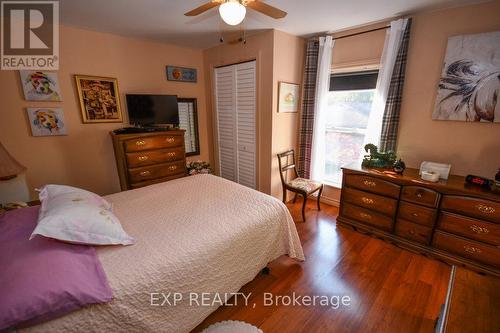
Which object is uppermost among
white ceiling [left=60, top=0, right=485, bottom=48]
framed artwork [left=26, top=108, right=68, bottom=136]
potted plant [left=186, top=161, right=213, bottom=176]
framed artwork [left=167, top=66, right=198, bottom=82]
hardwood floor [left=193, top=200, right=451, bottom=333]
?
white ceiling [left=60, top=0, right=485, bottom=48]

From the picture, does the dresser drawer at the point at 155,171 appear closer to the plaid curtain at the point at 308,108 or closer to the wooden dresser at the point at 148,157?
the wooden dresser at the point at 148,157

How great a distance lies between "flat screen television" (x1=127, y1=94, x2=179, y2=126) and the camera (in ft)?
9.73

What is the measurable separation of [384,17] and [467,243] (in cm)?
242

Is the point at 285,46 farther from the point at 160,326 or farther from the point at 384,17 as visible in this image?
the point at 160,326

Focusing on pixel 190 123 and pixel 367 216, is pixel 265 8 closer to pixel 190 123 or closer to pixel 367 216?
pixel 367 216

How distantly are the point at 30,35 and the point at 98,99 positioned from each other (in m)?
0.81

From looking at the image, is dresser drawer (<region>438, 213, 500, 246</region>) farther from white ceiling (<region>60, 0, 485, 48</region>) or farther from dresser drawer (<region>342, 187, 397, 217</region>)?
white ceiling (<region>60, 0, 485, 48</region>)

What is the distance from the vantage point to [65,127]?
2639mm

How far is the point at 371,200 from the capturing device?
2.49 meters

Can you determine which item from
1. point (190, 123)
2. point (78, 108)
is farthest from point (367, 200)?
point (78, 108)

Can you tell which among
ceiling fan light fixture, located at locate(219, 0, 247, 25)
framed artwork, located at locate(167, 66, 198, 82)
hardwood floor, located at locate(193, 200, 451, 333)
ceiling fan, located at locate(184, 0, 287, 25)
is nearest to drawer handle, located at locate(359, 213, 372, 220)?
hardwood floor, located at locate(193, 200, 451, 333)

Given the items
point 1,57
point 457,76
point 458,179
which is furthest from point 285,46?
point 1,57

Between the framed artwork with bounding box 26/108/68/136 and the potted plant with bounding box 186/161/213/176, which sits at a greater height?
the framed artwork with bounding box 26/108/68/136

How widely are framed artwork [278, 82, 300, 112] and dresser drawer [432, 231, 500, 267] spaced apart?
7.27 feet
